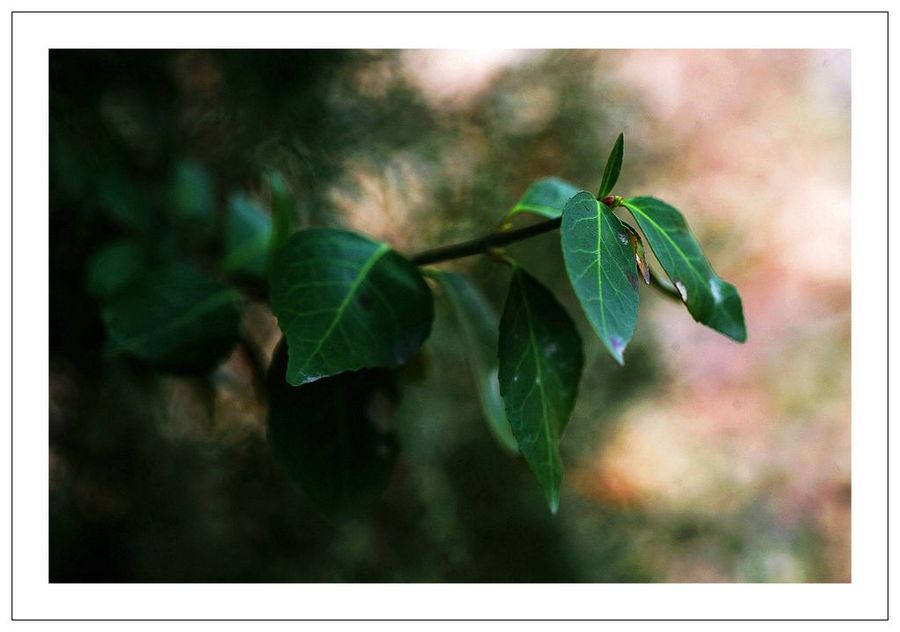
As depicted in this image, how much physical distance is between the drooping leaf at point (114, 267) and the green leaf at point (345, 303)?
0.67ft

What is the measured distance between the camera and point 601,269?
26 cm

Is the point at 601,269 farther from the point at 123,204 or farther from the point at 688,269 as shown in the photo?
the point at 123,204

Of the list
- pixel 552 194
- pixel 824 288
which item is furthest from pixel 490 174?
pixel 824 288

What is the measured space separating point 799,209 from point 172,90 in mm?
964

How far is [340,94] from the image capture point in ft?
2.32

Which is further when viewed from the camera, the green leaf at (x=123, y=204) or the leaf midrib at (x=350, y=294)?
the green leaf at (x=123, y=204)

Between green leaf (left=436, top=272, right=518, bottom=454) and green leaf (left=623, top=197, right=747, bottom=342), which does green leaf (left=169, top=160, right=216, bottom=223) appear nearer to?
green leaf (left=436, top=272, right=518, bottom=454)

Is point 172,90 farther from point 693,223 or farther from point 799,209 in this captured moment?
point 799,209

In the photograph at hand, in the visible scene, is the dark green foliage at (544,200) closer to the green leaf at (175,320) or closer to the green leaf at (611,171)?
the green leaf at (611,171)

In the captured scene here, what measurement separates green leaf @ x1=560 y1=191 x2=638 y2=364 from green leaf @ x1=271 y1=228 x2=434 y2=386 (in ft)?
0.37

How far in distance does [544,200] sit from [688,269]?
10 centimetres

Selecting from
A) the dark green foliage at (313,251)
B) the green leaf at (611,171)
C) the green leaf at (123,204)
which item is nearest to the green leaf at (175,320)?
the dark green foliage at (313,251)

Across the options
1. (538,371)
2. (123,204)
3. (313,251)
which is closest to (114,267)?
(123,204)

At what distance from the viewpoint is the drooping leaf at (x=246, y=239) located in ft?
1.92
